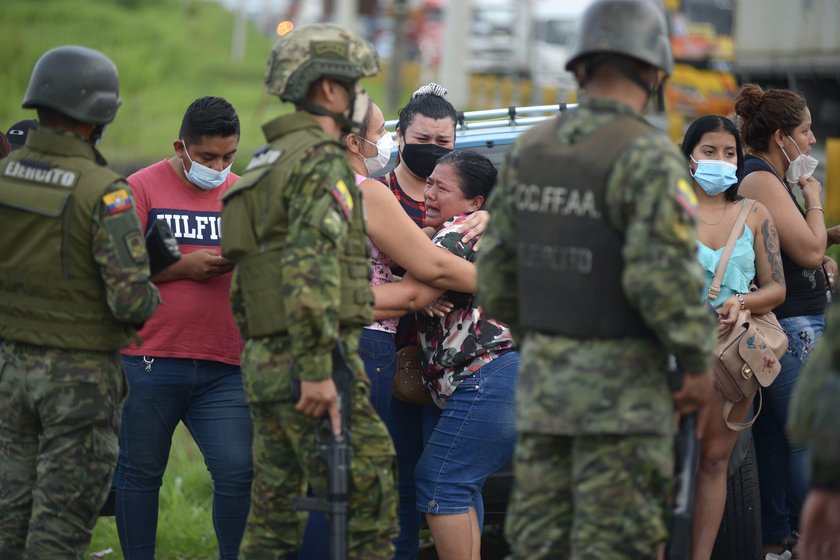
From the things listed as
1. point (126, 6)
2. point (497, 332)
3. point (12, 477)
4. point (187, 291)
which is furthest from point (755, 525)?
point (126, 6)

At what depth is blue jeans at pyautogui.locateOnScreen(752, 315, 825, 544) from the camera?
5211 mm

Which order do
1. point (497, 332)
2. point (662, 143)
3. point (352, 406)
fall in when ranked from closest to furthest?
1. point (662, 143)
2. point (352, 406)
3. point (497, 332)

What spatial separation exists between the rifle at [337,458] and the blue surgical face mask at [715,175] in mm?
1901

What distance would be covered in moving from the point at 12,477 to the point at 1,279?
2.19ft

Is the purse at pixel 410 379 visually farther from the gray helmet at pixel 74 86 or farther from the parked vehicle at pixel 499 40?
the parked vehicle at pixel 499 40

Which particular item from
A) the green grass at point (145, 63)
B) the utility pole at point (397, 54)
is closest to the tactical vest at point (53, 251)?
the green grass at point (145, 63)

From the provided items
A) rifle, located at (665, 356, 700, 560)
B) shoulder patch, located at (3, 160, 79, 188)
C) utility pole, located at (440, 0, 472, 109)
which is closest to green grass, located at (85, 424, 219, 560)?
shoulder patch, located at (3, 160, 79, 188)

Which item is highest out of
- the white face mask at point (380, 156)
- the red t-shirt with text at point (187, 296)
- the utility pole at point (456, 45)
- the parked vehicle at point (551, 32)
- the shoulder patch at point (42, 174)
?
the parked vehicle at point (551, 32)

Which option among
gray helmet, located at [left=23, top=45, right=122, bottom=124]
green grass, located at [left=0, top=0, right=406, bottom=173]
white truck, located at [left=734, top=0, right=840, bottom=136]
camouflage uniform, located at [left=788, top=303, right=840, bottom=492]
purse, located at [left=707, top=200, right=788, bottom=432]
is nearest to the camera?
camouflage uniform, located at [left=788, top=303, right=840, bottom=492]

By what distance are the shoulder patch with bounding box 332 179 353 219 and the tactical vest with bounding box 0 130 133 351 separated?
0.82 metres

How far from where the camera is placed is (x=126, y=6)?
44250 millimetres

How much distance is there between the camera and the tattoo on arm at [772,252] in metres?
5.02

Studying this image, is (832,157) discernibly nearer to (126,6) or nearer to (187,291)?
(187,291)

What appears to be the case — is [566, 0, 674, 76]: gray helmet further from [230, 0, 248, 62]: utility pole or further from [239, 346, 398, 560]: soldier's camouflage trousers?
[230, 0, 248, 62]: utility pole
